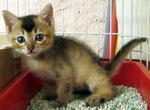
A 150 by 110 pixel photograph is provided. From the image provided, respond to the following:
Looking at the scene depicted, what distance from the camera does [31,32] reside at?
3.36ft

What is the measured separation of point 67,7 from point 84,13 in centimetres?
13

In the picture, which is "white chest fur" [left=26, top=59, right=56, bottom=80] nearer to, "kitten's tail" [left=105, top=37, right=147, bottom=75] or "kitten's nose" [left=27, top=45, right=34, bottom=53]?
"kitten's nose" [left=27, top=45, right=34, bottom=53]

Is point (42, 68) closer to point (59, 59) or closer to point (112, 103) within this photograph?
point (59, 59)

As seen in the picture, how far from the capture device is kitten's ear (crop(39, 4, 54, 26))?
1.11m

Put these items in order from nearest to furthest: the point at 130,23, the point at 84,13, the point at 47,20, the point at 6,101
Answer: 1. the point at 6,101
2. the point at 47,20
3. the point at 130,23
4. the point at 84,13

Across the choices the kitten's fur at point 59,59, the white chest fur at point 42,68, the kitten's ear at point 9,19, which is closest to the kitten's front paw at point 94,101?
the kitten's fur at point 59,59

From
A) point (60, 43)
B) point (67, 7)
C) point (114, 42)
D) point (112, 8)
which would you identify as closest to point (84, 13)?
point (67, 7)

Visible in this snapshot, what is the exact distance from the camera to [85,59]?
1.19m

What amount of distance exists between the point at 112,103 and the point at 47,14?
47 centimetres

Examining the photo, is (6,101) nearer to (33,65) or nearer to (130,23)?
(33,65)

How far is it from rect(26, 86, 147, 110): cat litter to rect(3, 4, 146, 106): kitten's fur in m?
0.03

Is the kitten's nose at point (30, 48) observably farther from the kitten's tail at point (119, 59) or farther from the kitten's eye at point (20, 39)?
the kitten's tail at point (119, 59)

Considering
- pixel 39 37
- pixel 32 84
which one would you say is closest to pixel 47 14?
pixel 39 37

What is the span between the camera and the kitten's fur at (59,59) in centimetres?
104
